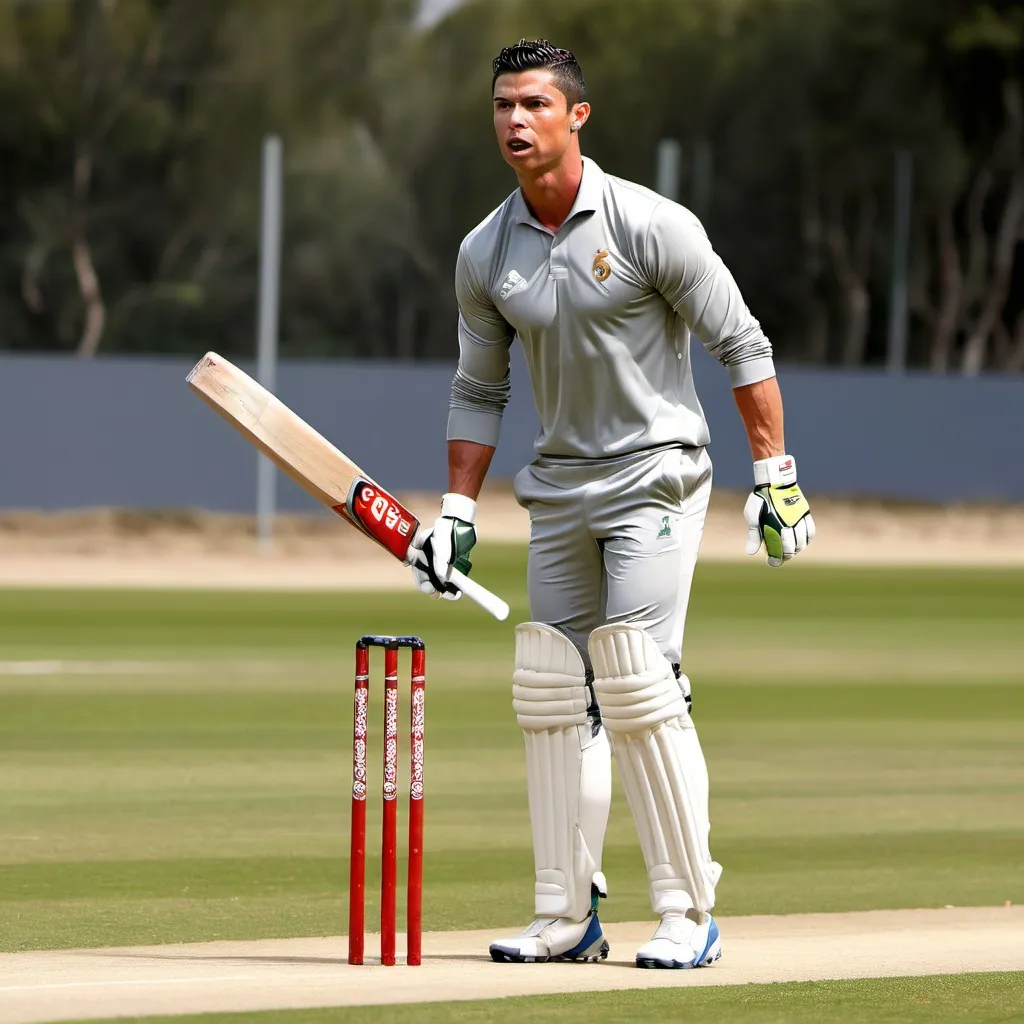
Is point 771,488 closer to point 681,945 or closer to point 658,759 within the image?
point 658,759

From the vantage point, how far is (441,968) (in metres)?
5.11

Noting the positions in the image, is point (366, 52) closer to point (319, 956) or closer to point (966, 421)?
point (966, 421)

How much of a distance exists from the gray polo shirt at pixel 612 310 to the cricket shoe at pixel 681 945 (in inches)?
43.8

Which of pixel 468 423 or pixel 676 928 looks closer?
pixel 676 928

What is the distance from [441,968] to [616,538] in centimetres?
107

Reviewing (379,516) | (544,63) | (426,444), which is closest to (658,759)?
(379,516)

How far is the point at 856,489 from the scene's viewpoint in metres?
36.3

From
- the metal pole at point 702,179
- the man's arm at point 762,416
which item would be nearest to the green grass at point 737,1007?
the man's arm at point 762,416

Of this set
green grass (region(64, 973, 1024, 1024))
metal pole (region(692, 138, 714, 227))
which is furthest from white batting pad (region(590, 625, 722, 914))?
metal pole (region(692, 138, 714, 227))

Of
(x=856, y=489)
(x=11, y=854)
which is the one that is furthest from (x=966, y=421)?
(x=11, y=854)

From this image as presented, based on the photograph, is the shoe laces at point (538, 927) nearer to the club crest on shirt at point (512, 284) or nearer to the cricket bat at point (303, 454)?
the cricket bat at point (303, 454)

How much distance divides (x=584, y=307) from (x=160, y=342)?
150ft

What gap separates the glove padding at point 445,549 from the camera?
5.45 m

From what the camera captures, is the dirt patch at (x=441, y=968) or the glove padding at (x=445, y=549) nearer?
the dirt patch at (x=441, y=968)
